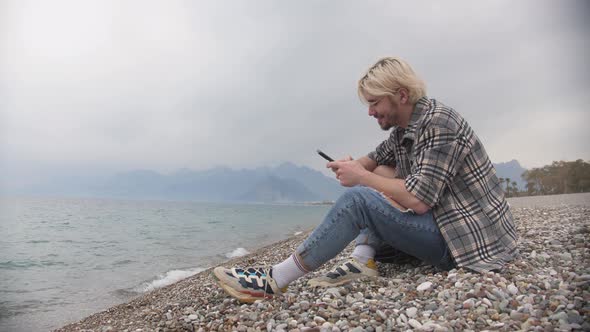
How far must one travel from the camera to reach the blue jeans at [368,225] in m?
3.70

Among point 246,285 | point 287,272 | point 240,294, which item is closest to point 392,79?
point 287,272

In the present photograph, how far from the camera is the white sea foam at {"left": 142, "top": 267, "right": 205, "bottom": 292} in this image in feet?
38.2

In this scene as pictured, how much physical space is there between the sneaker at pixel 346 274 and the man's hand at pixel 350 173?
1.07m

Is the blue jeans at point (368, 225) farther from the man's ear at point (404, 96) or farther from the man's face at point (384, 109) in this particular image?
the man's ear at point (404, 96)

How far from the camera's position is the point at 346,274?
170 inches

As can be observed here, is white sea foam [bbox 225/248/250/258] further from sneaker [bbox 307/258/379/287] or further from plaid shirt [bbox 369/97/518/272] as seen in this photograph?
plaid shirt [bbox 369/97/518/272]

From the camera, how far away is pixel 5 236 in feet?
96.3

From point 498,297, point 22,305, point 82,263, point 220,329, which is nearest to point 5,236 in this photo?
point 82,263

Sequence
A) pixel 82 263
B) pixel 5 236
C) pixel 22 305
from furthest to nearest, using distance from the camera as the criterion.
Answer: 1. pixel 5 236
2. pixel 82 263
3. pixel 22 305

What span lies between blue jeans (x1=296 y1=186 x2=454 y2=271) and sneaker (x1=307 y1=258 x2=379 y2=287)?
0.58 meters

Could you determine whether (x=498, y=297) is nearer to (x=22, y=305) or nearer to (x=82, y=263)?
(x=22, y=305)

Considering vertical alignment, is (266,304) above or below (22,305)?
above

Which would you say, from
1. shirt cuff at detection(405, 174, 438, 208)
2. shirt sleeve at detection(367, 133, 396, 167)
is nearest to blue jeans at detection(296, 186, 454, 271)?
shirt cuff at detection(405, 174, 438, 208)

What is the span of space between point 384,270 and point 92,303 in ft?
28.6
